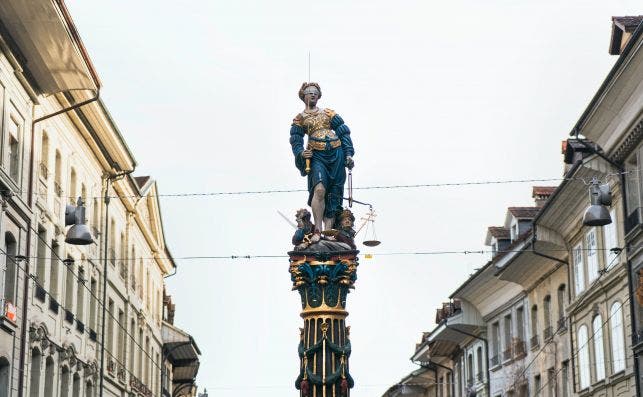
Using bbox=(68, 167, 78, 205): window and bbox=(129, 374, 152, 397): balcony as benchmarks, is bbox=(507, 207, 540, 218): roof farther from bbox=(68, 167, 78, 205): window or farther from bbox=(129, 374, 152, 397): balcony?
bbox=(129, 374, 152, 397): balcony

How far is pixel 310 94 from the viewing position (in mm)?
14352

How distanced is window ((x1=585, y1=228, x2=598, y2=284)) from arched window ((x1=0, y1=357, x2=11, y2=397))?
16.6 m

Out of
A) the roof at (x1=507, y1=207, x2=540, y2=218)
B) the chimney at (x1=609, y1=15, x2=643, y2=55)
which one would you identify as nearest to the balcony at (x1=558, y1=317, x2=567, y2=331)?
the roof at (x1=507, y1=207, x2=540, y2=218)

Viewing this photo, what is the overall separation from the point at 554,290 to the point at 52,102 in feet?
57.7

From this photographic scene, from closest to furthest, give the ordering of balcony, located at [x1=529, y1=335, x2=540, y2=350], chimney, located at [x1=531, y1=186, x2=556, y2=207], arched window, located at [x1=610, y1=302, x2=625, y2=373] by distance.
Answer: arched window, located at [x1=610, y1=302, x2=625, y2=373]
balcony, located at [x1=529, y1=335, x2=540, y2=350]
chimney, located at [x1=531, y1=186, x2=556, y2=207]

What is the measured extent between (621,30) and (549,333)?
13.8m

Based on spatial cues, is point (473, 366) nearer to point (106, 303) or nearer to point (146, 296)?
point (146, 296)

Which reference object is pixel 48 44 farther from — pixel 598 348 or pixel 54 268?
pixel 598 348

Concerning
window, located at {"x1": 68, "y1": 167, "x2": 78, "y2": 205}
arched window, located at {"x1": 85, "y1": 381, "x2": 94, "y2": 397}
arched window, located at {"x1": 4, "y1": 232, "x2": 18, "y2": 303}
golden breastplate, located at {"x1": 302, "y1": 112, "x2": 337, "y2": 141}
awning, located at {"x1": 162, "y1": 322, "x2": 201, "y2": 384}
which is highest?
awning, located at {"x1": 162, "y1": 322, "x2": 201, "y2": 384}

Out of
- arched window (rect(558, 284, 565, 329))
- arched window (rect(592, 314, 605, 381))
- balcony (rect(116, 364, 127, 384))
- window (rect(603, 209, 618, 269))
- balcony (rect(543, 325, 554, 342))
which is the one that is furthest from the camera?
balcony (rect(116, 364, 127, 384))

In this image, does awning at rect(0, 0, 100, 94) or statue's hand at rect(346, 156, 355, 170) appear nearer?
statue's hand at rect(346, 156, 355, 170)

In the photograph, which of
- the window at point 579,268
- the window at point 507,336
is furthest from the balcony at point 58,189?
the window at point 507,336

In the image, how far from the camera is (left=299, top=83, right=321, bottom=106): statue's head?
47.1 ft

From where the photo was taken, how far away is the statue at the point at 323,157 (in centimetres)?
1382
